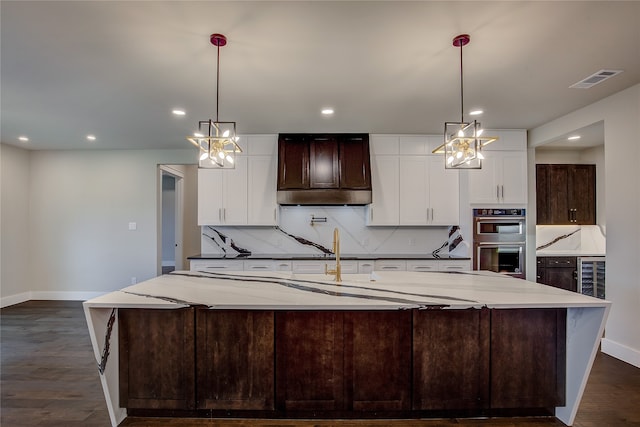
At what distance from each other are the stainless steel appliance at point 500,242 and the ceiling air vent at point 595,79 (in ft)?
5.94

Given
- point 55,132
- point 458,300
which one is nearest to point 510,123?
point 458,300

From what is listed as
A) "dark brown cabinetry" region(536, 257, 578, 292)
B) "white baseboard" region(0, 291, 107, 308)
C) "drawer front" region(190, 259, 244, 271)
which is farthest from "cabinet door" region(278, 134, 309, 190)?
"white baseboard" region(0, 291, 107, 308)

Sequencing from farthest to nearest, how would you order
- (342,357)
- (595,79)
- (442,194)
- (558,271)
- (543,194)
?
(543,194)
(558,271)
(442,194)
(595,79)
(342,357)

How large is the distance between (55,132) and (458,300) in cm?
526

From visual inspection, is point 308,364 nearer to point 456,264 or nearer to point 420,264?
point 420,264

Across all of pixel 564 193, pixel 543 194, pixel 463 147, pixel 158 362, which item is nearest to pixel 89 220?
pixel 158 362

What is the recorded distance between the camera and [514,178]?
14.1 feet

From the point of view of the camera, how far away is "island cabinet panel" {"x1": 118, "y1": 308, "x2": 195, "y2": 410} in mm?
2020

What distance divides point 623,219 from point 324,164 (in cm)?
322

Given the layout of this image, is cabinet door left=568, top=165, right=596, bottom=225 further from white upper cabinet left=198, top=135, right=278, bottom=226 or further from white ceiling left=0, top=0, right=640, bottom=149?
white upper cabinet left=198, top=135, right=278, bottom=226

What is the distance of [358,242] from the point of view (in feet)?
15.8

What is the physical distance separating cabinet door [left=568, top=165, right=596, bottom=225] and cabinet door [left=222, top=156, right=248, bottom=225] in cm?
501

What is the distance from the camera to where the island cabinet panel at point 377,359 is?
2004 millimetres

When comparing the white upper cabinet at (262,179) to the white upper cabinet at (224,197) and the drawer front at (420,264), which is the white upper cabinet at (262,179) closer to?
the white upper cabinet at (224,197)
